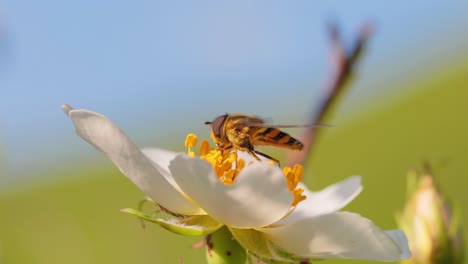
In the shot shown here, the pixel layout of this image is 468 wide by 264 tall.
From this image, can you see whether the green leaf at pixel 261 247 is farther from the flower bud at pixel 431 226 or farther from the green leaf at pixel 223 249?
the flower bud at pixel 431 226

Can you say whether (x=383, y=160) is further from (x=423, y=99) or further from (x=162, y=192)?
(x=162, y=192)

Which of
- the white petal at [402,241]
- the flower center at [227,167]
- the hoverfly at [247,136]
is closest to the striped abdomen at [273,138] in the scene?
the hoverfly at [247,136]

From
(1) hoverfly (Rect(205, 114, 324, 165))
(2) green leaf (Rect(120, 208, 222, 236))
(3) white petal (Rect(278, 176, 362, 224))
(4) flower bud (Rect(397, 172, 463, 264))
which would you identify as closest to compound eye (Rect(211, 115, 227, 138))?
(1) hoverfly (Rect(205, 114, 324, 165))

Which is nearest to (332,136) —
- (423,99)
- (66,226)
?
(423,99)

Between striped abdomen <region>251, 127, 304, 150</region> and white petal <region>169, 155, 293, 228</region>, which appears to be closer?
white petal <region>169, 155, 293, 228</region>

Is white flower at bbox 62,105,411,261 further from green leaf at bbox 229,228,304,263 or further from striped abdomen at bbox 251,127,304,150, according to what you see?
striped abdomen at bbox 251,127,304,150
